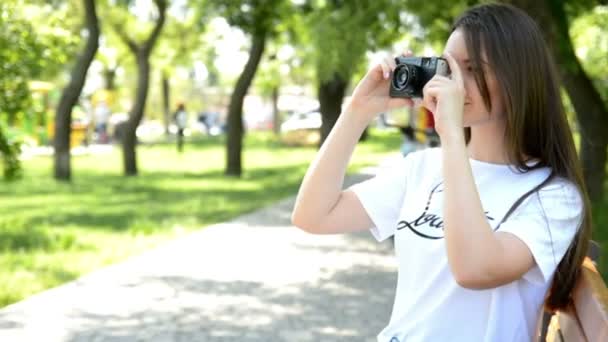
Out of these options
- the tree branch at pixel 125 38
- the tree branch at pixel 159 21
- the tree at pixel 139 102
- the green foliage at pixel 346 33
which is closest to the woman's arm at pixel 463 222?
the green foliage at pixel 346 33

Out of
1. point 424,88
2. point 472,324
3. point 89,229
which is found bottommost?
point 89,229

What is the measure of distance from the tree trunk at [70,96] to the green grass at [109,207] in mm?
503

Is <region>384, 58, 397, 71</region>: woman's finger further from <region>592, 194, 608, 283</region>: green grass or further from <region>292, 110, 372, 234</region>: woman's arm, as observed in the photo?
<region>592, 194, 608, 283</region>: green grass

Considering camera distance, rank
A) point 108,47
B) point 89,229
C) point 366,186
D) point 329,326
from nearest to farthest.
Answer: point 366,186 → point 329,326 → point 89,229 → point 108,47

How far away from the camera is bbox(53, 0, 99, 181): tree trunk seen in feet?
66.5

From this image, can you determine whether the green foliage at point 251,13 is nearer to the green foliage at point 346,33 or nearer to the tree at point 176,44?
the green foliage at point 346,33

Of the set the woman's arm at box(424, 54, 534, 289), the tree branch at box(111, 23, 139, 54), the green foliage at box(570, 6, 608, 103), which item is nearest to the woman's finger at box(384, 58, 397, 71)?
the woman's arm at box(424, 54, 534, 289)

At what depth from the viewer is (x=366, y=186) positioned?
271cm

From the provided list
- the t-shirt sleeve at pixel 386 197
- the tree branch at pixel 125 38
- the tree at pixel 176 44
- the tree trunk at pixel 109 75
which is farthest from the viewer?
the tree trunk at pixel 109 75

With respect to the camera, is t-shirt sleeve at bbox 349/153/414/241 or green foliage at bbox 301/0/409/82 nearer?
t-shirt sleeve at bbox 349/153/414/241

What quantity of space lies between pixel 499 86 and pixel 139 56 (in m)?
24.7

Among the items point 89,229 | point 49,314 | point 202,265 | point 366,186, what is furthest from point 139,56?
point 366,186

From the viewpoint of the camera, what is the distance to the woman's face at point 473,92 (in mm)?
2309

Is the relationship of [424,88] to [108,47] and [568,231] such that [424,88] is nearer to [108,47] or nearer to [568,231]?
[568,231]
